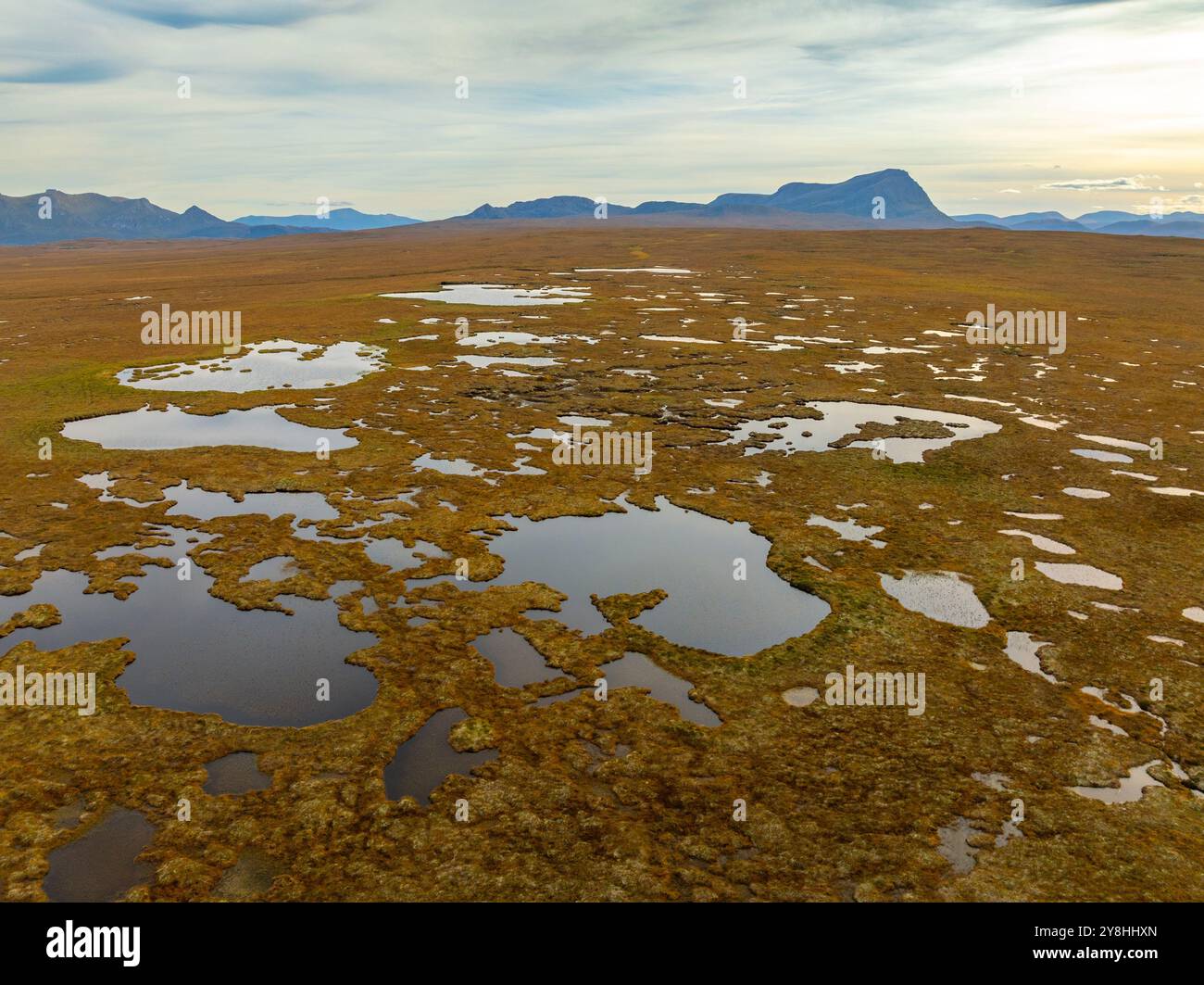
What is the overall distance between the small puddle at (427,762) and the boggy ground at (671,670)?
0.43 metres

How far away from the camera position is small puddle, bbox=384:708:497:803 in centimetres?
1622

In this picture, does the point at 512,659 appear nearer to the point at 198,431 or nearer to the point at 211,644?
the point at 211,644

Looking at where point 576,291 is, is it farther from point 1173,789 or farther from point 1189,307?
point 1173,789

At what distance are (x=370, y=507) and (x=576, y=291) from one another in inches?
3507

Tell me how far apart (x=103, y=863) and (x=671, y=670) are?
46.5ft

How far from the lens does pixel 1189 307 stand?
9681cm

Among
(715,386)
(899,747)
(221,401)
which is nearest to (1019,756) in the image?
(899,747)

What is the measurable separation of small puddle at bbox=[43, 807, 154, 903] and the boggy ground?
1.08ft

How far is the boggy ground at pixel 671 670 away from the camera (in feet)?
46.2

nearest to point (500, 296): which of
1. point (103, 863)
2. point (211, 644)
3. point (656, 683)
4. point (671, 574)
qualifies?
point (671, 574)

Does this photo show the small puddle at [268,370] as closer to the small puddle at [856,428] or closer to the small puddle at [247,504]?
the small puddle at [247,504]

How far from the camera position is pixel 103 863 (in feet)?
45.6

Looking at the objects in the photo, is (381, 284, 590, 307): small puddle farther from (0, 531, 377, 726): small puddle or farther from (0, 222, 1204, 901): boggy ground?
(0, 531, 377, 726): small puddle

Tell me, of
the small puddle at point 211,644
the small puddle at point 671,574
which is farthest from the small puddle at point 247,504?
the small puddle at point 671,574
